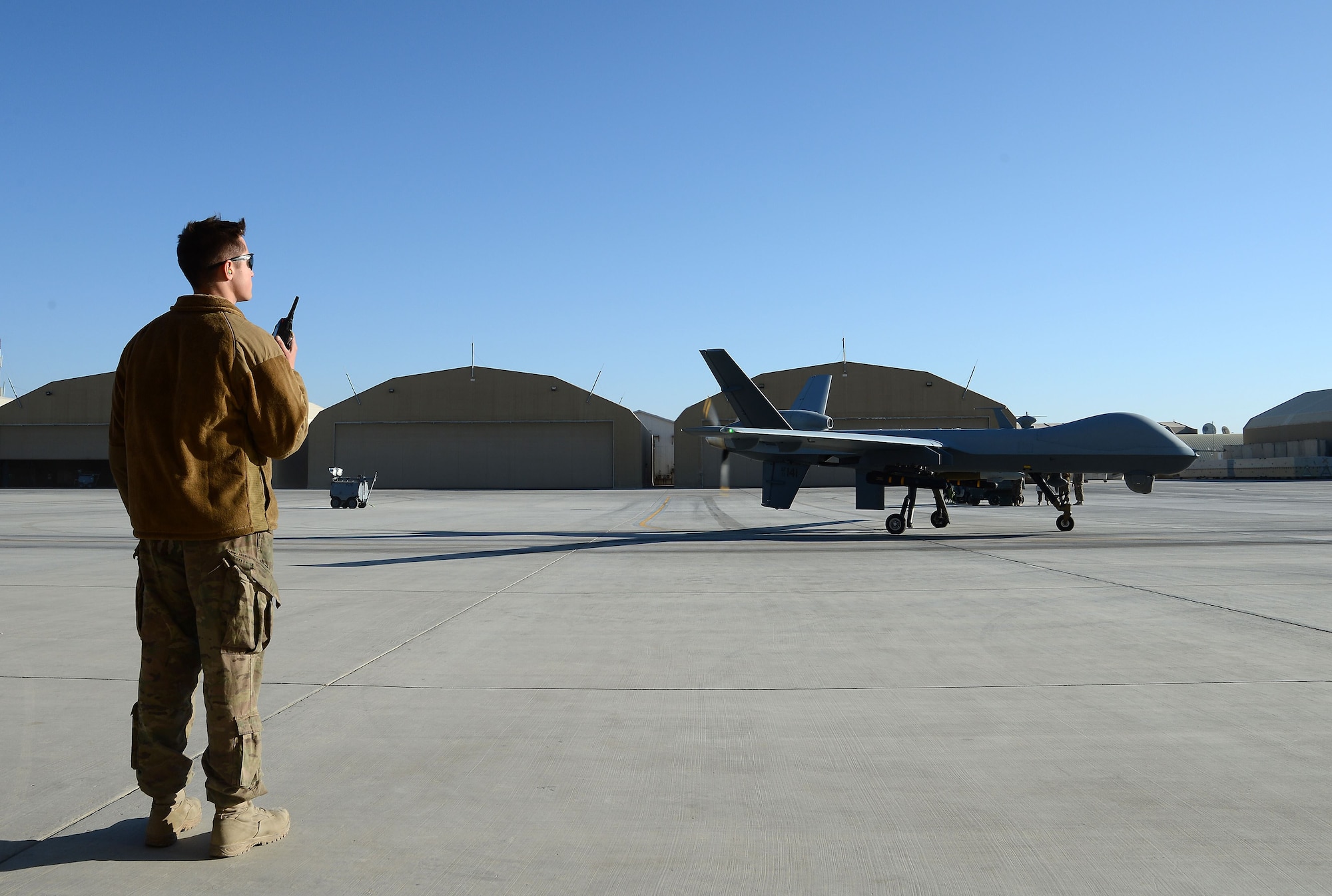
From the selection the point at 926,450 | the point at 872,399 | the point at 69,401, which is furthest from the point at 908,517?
the point at 69,401

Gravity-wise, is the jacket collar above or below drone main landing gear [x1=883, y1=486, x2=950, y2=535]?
above

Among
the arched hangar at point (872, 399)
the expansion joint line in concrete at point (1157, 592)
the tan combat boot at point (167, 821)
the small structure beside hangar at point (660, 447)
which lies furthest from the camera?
the small structure beside hangar at point (660, 447)

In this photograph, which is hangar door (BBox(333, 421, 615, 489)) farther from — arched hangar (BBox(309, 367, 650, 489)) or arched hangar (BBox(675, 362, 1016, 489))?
arched hangar (BBox(675, 362, 1016, 489))

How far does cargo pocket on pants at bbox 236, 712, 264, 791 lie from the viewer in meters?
3.15

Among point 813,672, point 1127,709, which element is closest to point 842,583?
point 813,672

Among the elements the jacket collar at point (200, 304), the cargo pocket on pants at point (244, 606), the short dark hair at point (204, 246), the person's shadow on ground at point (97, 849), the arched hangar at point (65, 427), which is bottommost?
the person's shadow on ground at point (97, 849)

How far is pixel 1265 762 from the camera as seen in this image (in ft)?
13.6

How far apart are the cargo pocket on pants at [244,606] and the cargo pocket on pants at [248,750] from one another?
29cm

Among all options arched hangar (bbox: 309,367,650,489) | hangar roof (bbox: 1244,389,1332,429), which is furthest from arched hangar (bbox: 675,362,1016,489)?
hangar roof (bbox: 1244,389,1332,429)

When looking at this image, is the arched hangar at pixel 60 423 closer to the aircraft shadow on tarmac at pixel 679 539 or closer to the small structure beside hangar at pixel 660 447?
the small structure beside hangar at pixel 660 447

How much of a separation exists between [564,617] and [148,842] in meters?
5.28

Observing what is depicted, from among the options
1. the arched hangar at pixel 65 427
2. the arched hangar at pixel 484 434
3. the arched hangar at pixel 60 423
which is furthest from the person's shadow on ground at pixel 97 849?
the arched hangar at pixel 60 423

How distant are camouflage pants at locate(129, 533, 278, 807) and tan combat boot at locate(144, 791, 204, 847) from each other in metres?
0.07

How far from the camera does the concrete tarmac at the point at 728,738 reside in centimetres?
307
